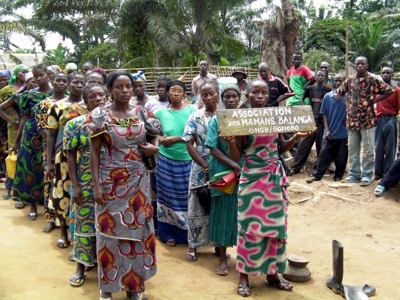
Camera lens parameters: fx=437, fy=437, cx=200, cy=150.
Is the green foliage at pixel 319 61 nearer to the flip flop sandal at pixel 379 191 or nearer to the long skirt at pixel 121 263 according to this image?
the flip flop sandal at pixel 379 191

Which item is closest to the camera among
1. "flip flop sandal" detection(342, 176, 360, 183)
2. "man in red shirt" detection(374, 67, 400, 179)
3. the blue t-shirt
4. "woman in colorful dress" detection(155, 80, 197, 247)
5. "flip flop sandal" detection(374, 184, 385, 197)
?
"woman in colorful dress" detection(155, 80, 197, 247)

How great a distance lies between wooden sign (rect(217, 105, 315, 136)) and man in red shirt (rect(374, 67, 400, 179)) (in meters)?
4.26

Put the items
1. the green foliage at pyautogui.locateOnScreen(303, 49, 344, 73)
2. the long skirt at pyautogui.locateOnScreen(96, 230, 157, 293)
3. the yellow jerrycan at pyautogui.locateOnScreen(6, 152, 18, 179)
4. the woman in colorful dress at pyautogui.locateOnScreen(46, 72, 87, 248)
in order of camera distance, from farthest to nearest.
Answer: the green foliage at pyautogui.locateOnScreen(303, 49, 344, 73) < the yellow jerrycan at pyautogui.locateOnScreen(6, 152, 18, 179) < the woman in colorful dress at pyautogui.locateOnScreen(46, 72, 87, 248) < the long skirt at pyautogui.locateOnScreen(96, 230, 157, 293)

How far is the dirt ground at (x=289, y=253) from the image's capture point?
12.2ft

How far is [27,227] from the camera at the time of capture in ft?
17.7

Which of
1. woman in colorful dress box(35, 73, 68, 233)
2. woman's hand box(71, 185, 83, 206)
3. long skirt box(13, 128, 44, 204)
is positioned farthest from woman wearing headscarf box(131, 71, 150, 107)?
woman's hand box(71, 185, 83, 206)

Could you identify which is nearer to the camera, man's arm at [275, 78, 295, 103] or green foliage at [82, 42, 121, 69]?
man's arm at [275, 78, 295, 103]

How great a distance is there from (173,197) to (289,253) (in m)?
1.39

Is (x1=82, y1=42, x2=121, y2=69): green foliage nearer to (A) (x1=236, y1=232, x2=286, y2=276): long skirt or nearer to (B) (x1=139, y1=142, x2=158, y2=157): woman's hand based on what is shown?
(B) (x1=139, y1=142, x2=158, y2=157): woman's hand

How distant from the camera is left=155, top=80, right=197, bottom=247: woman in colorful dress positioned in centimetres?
481

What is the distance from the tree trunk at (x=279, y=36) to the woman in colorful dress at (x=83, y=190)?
22.1 feet

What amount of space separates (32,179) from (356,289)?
420 cm

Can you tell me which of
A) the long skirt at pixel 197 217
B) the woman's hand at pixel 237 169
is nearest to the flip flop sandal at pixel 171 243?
the long skirt at pixel 197 217

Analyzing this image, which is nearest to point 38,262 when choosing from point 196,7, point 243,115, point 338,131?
point 243,115
